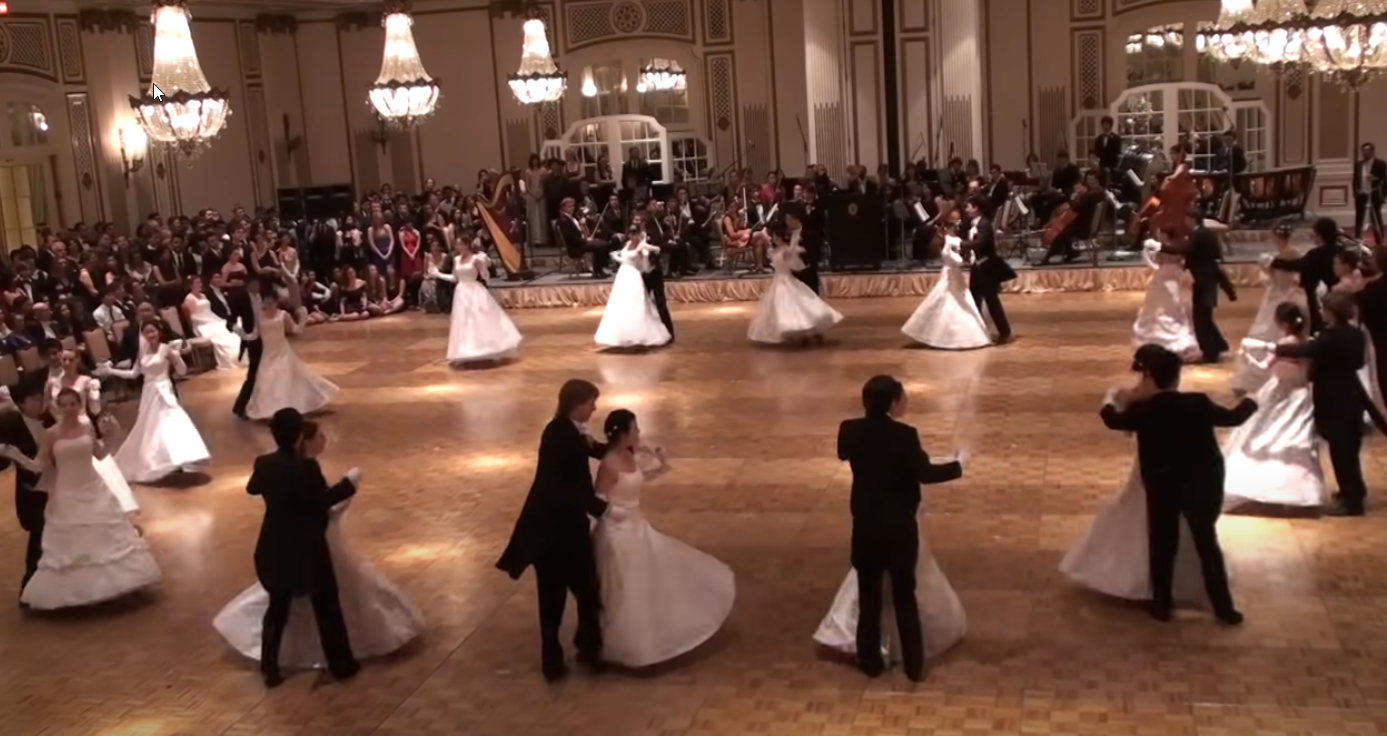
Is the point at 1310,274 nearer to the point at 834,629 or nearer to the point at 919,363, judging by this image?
the point at 919,363

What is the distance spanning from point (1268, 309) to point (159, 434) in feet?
26.5

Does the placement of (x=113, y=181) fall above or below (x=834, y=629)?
above

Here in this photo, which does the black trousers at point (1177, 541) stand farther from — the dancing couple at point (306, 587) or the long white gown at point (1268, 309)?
the long white gown at point (1268, 309)

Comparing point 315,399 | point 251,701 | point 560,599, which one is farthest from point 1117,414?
point 315,399

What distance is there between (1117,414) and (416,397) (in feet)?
26.7

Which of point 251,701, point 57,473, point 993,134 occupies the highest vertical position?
point 993,134

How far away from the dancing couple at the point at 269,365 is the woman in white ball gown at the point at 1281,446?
727 cm

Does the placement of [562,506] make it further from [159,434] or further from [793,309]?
[793,309]

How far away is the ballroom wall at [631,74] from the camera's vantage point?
825 inches

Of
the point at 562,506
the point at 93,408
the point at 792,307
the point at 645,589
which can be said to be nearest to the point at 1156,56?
the point at 792,307

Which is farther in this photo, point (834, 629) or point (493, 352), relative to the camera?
point (493, 352)

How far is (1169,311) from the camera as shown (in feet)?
41.5

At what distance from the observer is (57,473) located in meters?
7.97

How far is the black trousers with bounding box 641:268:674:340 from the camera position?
15.1 metres
